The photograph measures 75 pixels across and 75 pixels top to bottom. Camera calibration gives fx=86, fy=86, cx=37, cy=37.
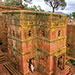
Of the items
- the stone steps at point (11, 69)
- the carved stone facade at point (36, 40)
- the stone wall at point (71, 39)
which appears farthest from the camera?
the stone wall at point (71, 39)

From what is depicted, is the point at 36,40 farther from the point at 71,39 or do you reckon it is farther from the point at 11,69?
the point at 71,39

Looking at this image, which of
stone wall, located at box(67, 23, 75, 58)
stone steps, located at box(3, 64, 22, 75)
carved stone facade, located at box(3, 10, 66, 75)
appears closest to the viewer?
carved stone facade, located at box(3, 10, 66, 75)

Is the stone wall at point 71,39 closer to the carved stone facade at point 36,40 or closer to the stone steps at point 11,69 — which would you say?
the carved stone facade at point 36,40

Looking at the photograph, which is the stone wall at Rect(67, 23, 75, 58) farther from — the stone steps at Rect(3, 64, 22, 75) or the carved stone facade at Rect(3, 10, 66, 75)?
the stone steps at Rect(3, 64, 22, 75)

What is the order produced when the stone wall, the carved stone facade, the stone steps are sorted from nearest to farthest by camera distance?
the carved stone facade < the stone steps < the stone wall

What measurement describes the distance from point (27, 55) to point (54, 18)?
15.6 feet

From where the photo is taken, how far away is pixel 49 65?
29.7 feet

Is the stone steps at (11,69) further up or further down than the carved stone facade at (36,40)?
further down

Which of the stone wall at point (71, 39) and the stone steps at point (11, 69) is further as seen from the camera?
the stone wall at point (71, 39)

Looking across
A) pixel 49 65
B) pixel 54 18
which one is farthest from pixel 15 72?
pixel 54 18

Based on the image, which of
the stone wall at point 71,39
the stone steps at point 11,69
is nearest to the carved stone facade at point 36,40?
the stone steps at point 11,69

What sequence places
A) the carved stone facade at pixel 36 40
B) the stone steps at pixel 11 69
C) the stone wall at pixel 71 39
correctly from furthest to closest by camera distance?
the stone wall at pixel 71 39, the stone steps at pixel 11 69, the carved stone facade at pixel 36 40

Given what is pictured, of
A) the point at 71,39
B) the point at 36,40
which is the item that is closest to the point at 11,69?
the point at 36,40

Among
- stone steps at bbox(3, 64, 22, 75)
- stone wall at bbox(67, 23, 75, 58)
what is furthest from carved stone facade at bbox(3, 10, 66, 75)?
stone wall at bbox(67, 23, 75, 58)
